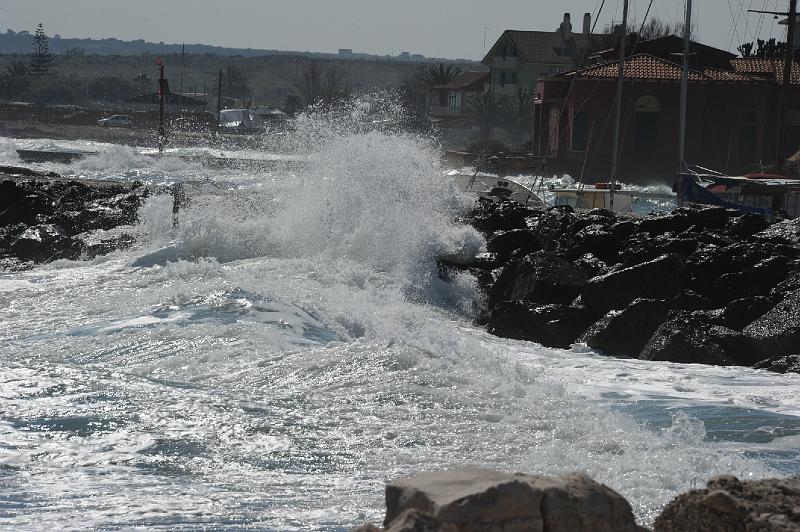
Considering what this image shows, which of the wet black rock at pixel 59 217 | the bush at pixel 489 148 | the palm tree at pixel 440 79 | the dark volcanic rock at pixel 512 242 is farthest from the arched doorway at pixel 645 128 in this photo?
the palm tree at pixel 440 79

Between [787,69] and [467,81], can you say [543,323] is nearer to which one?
[787,69]

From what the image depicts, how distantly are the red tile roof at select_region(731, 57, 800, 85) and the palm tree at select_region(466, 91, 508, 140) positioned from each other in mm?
22589

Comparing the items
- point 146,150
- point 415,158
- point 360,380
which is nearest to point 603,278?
point 360,380

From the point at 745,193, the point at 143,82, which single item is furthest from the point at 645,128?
the point at 143,82

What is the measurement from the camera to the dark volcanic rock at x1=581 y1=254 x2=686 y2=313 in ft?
44.6

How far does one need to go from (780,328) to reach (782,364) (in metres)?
0.75

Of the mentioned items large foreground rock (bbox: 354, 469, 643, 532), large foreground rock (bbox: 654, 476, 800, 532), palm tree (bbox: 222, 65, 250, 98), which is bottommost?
large foreground rock (bbox: 654, 476, 800, 532)

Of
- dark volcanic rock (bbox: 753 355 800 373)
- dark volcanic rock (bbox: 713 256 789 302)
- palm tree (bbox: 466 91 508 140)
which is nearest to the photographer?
dark volcanic rock (bbox: 753 355 800 373)

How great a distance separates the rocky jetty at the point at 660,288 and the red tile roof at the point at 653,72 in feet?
92.3

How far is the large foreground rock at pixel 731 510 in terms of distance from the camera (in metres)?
4.59

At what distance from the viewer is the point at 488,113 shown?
239 feet

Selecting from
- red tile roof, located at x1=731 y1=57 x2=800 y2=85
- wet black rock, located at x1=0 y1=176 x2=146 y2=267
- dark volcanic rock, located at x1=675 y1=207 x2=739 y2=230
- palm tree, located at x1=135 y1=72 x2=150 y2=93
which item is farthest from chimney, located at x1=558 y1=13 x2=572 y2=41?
dark volcanic rock, located at x1=675 y1=207 x2=739 y2=230

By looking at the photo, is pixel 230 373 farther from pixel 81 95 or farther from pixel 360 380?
pixel 81 95

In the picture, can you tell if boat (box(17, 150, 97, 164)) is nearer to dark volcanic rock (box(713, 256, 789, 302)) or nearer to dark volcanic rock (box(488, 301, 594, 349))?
dark volcanic rock (box(488, 301, 594, 349))
